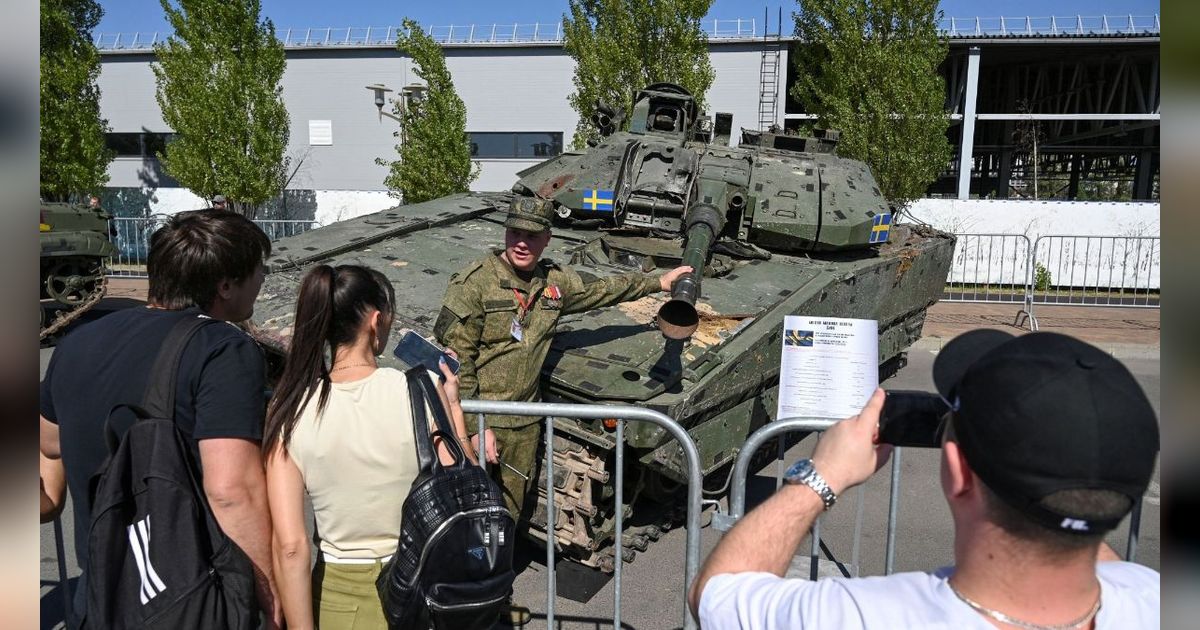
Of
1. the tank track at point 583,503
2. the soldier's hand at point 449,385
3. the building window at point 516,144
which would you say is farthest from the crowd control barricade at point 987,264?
the soldier's hand at point 449,385

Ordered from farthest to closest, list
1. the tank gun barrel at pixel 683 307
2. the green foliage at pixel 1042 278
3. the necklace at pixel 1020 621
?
the green foliage at pixel 1042 278 → the tank gun barrel at pixel 683 307 → the necklace at pixel 1020 621

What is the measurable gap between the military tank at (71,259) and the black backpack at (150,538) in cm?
1216

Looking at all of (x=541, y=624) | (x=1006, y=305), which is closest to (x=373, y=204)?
(x=1006, y=305)

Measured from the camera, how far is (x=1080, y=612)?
4.81 feet

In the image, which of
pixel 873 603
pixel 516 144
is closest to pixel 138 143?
pixel 516 144

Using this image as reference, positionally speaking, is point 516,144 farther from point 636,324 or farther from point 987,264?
point 636,324

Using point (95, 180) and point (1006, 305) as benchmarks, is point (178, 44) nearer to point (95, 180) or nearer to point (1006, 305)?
point (95, 180)

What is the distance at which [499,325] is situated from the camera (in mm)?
4512

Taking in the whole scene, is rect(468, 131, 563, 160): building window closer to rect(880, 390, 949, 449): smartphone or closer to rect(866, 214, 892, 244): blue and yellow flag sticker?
rect(866, 214, 892, 244): blue and yellow flag sticker

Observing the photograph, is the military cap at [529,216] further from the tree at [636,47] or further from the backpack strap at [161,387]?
the tree at [636,47]

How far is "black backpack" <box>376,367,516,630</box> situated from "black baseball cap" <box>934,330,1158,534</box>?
1422 mm

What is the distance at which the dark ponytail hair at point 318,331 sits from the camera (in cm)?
252

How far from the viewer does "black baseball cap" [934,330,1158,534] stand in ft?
4.37

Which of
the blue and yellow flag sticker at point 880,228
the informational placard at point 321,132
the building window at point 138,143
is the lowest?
the blue and yellow flag sticker at point 880,228
